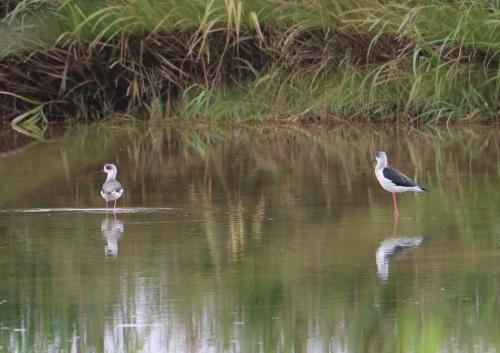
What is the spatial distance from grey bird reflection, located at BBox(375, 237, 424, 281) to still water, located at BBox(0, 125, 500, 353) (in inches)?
0.5

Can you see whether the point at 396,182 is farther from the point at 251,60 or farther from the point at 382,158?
the point at 251,60

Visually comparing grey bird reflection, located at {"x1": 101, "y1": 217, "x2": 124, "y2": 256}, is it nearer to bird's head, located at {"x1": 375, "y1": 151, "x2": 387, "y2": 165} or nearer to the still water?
the still water

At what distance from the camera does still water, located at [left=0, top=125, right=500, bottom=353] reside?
6199 mm

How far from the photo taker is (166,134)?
15914 mm

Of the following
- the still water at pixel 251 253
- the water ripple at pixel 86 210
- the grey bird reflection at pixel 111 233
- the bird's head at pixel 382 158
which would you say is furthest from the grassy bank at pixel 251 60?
the grey bird reflection at pixel 111 233

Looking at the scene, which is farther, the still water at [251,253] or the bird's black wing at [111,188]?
the bird's black wing at [111,188]

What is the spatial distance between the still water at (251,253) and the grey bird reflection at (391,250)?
0.04ft

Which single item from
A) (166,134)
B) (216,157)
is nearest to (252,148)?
(216,157)

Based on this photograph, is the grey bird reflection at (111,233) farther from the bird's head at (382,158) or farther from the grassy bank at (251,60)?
the grassy bank at (251,60)

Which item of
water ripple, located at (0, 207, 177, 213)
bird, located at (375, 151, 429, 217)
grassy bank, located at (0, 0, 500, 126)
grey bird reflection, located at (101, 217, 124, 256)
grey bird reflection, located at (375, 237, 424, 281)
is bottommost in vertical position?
grey bird reflection, located at (375, 237, 424, 281)

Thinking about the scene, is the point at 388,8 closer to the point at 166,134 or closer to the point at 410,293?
the point at 166,134

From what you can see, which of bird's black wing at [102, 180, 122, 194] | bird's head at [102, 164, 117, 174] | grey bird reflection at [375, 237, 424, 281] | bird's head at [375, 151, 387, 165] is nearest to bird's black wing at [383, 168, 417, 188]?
bird's head at [375, 151, 387, 165]

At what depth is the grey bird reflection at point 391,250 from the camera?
7616mm

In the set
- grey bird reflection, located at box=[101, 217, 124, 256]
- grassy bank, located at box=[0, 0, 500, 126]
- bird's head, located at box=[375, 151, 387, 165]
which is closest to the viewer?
grey bird reflection, located at box=[101, 217, 124, 256]
